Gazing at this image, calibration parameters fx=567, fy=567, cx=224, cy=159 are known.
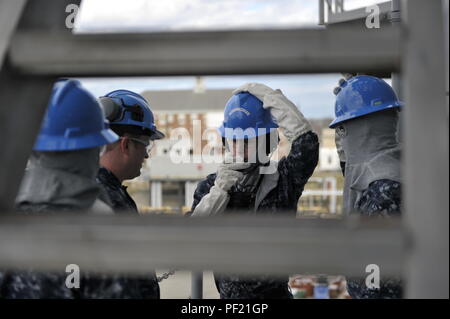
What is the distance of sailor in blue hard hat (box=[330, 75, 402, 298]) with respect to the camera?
7.63ft

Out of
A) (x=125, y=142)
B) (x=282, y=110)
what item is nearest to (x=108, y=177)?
(x=125, y=142)

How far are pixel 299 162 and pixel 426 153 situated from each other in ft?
7.81

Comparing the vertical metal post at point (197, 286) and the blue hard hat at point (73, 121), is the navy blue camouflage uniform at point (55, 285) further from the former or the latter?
the vertical metal post at point (197, 286)

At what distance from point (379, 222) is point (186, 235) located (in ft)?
0.94

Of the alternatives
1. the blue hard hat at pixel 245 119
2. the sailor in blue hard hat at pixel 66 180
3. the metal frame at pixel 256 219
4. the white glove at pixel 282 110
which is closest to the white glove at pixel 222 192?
the blue hard hat at pixel 245 119

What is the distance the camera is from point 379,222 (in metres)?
0.84

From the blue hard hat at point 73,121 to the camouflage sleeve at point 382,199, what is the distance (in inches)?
45.3

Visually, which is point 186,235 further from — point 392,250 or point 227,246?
point 392,250

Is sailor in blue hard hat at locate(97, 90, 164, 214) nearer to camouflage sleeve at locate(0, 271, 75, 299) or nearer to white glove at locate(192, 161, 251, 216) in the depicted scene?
white glove at locate(192, 161, 251, 216)

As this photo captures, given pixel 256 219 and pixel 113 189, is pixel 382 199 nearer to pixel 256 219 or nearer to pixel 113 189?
pixel 113 189

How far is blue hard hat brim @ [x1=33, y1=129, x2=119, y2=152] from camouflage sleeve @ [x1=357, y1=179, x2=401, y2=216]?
118 centimetres

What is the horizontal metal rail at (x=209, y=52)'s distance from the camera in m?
0.84

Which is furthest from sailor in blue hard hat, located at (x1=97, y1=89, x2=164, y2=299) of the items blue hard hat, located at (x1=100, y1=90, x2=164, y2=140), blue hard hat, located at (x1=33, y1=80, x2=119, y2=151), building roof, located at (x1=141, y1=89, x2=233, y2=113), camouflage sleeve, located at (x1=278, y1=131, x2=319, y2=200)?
building roof, located at (x1=141, y1=89, x2=233, y2=113)
